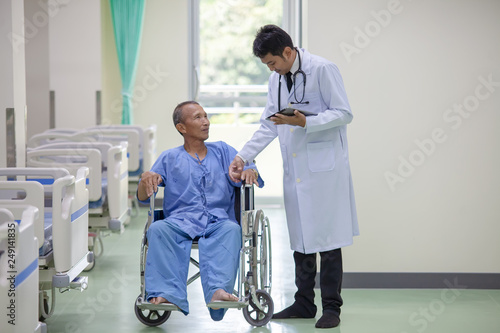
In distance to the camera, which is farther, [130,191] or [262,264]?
[130,191]

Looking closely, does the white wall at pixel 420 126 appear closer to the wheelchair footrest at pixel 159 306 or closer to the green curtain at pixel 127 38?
the wheelchair footrest at pixel 159 306

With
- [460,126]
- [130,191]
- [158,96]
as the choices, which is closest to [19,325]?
[460,126]

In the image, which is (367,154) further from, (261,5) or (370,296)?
(261,5)

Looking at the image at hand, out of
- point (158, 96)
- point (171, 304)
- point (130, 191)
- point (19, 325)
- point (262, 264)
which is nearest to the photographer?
point (19, 325)

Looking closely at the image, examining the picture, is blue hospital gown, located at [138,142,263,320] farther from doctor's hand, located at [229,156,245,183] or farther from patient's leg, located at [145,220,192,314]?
doctor's hand, located at [229,156,245,183]

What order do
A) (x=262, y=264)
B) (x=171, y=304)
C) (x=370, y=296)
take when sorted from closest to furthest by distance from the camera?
(x=171, y=304) → (x=262, y=264) → (x=370, y=296)

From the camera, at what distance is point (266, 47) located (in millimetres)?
3053

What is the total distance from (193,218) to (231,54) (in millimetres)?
4657

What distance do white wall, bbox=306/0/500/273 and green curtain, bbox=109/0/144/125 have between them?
3.57 m

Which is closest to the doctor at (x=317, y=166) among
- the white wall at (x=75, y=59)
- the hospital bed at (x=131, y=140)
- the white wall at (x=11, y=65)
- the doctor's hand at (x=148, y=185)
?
the doctor's hand at (x=148, y=185)

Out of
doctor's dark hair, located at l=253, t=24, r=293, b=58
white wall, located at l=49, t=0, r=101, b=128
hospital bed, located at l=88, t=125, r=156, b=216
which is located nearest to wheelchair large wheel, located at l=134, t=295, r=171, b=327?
doctor's dark hair, located at l=253, t=24, r=293, b=58

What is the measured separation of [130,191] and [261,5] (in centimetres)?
284

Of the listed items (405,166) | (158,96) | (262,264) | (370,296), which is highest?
(158,96)

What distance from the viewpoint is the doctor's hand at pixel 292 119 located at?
9.82 feet
